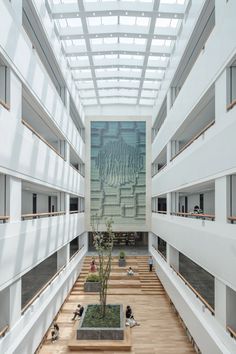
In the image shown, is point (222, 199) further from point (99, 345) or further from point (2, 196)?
point (99, 345)

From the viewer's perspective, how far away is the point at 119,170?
1137 inches

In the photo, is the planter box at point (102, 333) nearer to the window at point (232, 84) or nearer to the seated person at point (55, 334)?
the seated person at point (55, 334)

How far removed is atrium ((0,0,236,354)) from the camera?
9.54 meters

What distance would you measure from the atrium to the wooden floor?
0.31 feet

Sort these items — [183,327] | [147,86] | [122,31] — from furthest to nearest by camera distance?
[147,86] < [122,31] < [183,327]

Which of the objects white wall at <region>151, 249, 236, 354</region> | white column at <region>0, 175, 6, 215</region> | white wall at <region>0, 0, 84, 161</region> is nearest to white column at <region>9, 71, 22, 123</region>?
white wall at <region>0, 0, 84, 161</region>

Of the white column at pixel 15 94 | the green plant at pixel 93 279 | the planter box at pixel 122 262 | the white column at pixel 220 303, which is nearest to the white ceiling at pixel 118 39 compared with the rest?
the white column at pixel 15 94

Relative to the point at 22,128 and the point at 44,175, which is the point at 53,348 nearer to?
the point at 44,175

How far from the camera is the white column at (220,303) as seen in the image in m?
9.63

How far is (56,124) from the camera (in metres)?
15.9

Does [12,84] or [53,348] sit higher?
[12,84]

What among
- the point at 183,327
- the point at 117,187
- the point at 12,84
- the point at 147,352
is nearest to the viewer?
the point at 12,84

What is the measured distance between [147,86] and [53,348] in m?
20.1

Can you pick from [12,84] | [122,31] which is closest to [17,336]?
[12,84]
